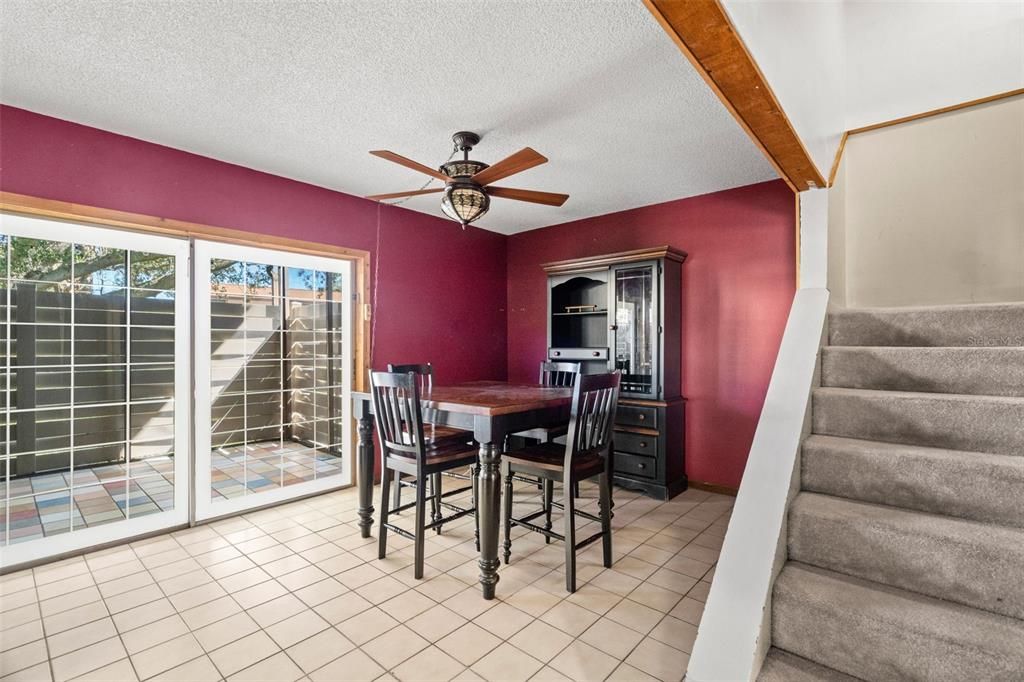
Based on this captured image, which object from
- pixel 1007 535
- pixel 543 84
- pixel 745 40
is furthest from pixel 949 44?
pixel 1007 535

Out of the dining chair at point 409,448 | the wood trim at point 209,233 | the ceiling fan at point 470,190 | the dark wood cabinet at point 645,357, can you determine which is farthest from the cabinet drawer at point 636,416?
the wood trim at point 209,233

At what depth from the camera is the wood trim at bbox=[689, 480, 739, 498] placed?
3.77m

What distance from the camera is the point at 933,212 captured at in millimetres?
2889

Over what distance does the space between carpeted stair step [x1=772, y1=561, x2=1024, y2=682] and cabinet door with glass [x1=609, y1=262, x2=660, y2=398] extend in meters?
2.42

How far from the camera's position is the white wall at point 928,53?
263 centimetres

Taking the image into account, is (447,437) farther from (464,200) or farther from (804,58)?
(804,58)

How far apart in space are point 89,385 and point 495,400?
7.89ft

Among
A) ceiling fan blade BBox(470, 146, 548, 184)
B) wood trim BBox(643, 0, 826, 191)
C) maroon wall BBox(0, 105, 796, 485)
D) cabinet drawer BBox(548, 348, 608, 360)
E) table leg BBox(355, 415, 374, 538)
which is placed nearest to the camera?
wood trim BBox(643, 0, 826, 191)

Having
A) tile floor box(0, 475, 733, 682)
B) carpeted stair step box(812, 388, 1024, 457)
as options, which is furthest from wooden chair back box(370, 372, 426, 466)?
carpeted stair step box(812, 388, 1024, 457)

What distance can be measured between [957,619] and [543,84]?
2.41 m

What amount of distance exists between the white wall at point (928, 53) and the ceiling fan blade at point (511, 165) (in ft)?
7.24

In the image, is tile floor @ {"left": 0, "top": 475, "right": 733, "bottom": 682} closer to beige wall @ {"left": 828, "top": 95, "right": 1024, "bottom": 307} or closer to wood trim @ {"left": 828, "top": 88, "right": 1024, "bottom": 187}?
beige wall @ {"left": 828, "top": 95, "right": 1024, "bottom": 307}

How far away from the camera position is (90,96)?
2.38 metres

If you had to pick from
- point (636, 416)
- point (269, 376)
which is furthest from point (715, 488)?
point (269, 376)
